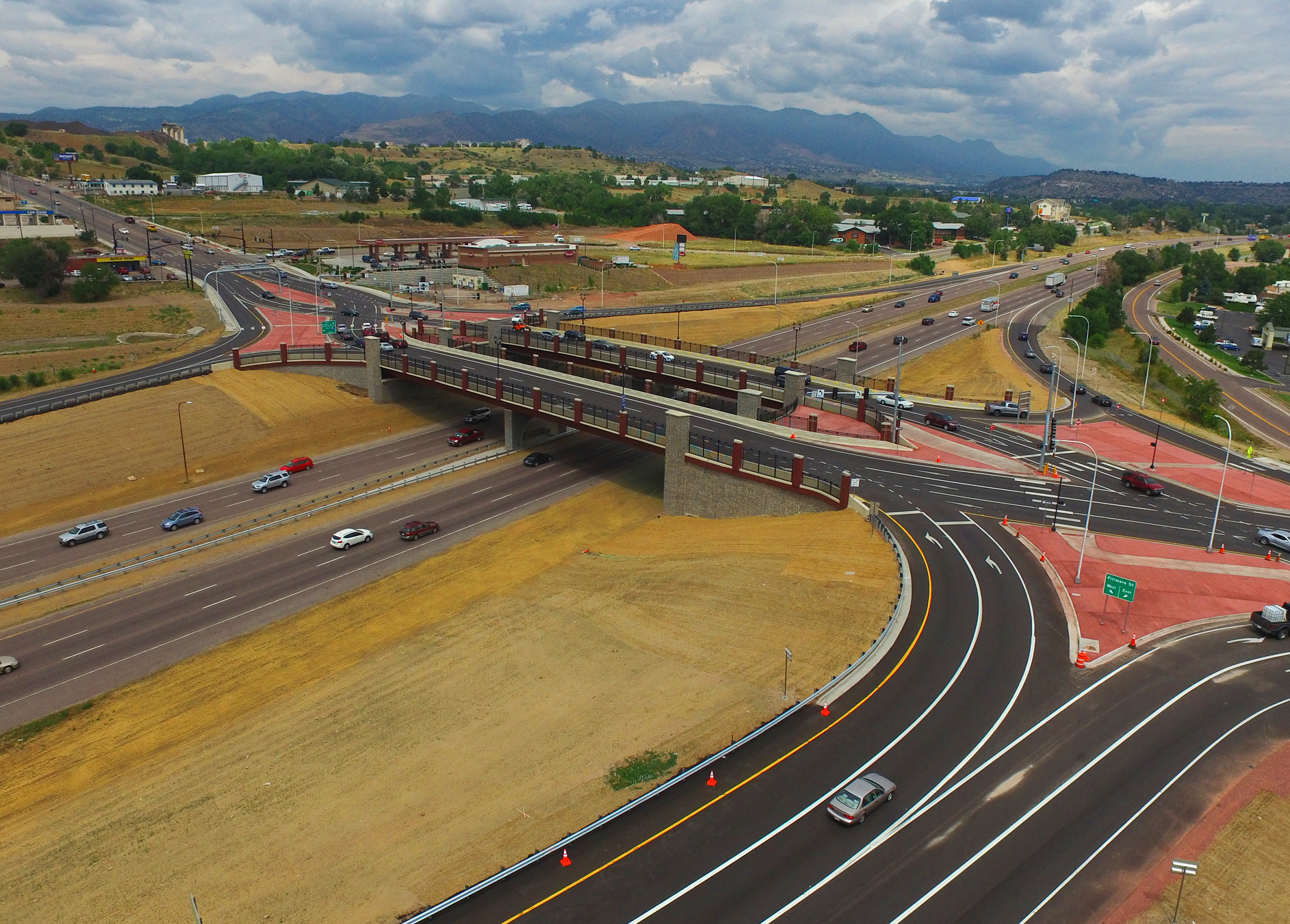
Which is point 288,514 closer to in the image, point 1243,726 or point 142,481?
point 142,481

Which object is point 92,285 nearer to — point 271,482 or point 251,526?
point 271,482

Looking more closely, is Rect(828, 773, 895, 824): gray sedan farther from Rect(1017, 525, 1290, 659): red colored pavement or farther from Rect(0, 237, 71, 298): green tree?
Rect(0, 237, 71, 298): green tree

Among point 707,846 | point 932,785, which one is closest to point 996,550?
point 932,785

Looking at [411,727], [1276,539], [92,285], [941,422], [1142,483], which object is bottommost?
[411,727]

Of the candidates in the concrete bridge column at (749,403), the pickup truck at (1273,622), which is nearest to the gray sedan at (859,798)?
the pickup truck at (1273,622)

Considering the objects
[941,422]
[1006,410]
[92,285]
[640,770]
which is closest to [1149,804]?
[640,770]
